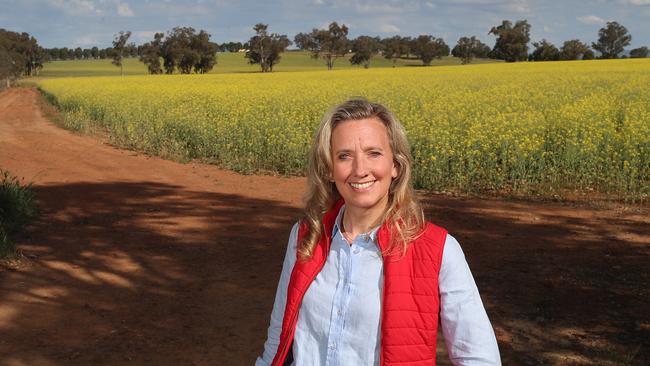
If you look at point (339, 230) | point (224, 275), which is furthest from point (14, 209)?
point (339, 230)

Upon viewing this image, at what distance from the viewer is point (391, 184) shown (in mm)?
2045

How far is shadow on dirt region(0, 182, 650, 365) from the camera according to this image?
4.75 metres

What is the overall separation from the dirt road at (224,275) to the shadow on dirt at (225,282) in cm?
2

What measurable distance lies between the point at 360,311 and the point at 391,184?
0.38m

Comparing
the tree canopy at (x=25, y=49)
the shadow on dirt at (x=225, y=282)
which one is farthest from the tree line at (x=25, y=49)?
the shadow on dirt at (x=225, y=282)

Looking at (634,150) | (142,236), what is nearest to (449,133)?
(634,150)

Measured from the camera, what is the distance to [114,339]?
4926 mm

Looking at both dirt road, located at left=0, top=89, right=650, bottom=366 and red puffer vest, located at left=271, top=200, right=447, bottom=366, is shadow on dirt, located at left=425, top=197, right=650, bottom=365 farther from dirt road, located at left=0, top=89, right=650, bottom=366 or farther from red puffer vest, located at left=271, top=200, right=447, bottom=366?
red puffer vest, located at left=271, top=200, right=447, bottom=366

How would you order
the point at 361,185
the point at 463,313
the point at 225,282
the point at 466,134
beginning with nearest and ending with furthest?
the point at 463,313
the point at 361,185
the point at 225,282
the point at 466,134

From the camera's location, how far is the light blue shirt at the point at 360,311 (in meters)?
1.77

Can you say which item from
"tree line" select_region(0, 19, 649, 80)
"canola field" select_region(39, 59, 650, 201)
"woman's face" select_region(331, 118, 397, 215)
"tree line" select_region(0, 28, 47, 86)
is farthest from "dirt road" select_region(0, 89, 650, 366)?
"tree line" select_region(0, 28, 47, 86)

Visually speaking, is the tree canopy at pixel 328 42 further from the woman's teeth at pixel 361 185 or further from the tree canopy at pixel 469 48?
the woman's teeth at pixel 361 185

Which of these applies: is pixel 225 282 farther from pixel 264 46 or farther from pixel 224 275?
pixel 264 46

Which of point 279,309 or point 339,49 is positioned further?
point 339,49
